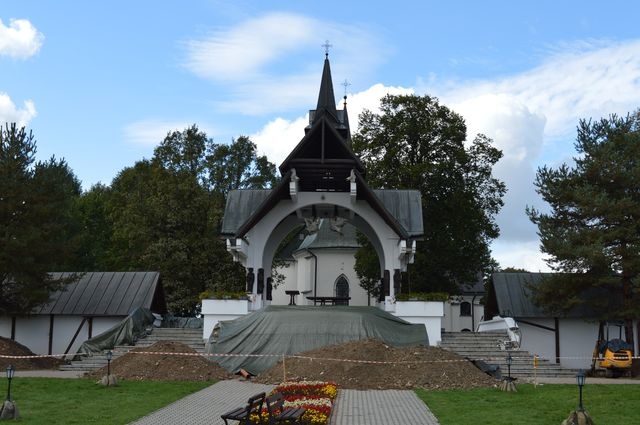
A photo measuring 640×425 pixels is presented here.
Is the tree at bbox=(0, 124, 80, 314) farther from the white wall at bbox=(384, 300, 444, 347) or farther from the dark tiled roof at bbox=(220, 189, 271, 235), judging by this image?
the white wall at bbox=(384, 300, 444, 347)

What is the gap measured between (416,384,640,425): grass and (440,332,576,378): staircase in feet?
12.8

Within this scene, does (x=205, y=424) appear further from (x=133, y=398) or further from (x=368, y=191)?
(x=368, y=191)

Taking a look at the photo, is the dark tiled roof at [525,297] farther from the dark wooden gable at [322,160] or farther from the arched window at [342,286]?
the arched window at [342,286]

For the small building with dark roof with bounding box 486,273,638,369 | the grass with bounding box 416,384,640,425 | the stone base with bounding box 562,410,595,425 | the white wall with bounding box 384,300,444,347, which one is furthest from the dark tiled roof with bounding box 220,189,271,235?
the stone base with bounding box 562,410,595,425

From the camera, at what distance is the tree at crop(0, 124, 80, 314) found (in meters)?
26.7

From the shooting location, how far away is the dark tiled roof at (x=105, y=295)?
30578 mm

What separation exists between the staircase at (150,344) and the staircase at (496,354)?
943 cm

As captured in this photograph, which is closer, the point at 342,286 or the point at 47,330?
the point at 47,330

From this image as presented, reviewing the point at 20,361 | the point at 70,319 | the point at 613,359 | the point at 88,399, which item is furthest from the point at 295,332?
the point at 70,319

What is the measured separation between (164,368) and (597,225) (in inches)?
674

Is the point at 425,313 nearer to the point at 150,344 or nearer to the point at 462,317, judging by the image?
the point at 150,344

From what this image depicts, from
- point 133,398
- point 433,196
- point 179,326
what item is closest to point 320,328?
point 133,398

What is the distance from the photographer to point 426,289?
37531mm

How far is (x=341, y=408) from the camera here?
15086 mm
